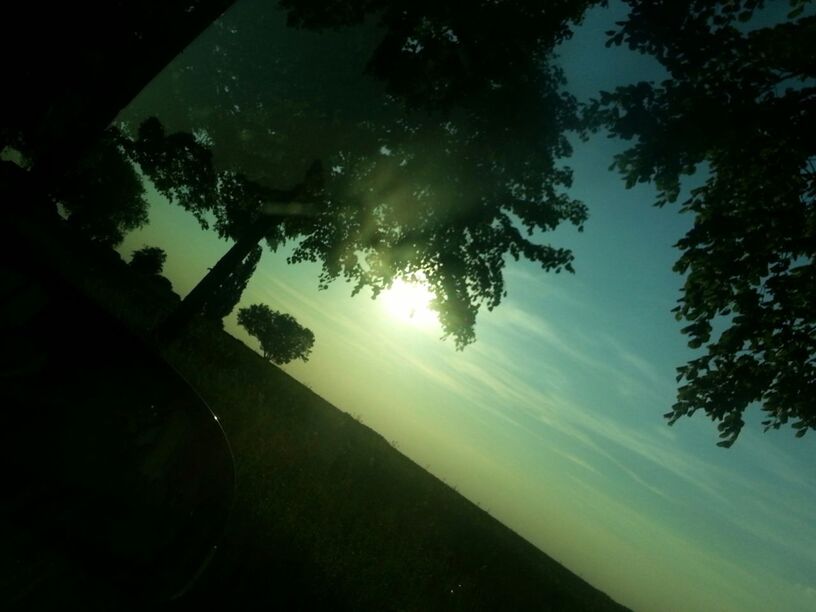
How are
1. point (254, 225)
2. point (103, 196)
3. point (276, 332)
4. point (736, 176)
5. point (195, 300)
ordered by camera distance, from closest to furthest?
point (736, 176) < point (195, 300) < point (254, 225) < point (103, 196) < point (276, 332)

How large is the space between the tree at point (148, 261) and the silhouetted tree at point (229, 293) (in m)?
5.98

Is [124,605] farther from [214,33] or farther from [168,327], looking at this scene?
[214,33]

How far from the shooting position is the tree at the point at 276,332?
176ft

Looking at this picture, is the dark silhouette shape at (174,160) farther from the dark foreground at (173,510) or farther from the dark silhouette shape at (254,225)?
the dark foreground at (173,510)

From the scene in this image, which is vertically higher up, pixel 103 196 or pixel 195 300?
pixel 103 196

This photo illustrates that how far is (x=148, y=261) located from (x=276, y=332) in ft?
53.6

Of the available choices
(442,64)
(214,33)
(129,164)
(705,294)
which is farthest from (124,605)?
(129,164)

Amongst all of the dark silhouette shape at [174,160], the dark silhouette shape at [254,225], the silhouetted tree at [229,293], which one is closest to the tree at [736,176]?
the dark silhouette shape at [254,225]

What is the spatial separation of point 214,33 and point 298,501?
24.6 metres

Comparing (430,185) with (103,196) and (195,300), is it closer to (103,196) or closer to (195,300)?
(195,300)

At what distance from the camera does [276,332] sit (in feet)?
177

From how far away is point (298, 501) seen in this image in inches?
320

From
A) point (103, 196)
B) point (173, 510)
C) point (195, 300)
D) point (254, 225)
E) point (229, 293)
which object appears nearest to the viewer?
point (173, 510)

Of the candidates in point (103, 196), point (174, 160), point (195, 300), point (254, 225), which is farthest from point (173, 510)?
point (103, 196)
